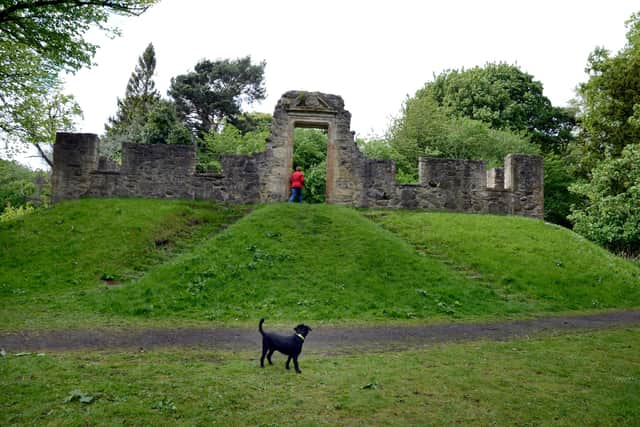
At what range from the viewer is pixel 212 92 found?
4931 centimetres

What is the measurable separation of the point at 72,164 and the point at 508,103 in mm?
35759

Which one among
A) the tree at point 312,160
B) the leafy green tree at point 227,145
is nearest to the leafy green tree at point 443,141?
the tree at point 312,160

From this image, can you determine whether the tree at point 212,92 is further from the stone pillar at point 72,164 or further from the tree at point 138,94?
the stone pillar at point 72,164

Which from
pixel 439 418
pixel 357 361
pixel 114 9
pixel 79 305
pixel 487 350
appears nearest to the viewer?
pixel 439 418

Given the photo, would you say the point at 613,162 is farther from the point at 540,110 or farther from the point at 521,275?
the point at 540,110

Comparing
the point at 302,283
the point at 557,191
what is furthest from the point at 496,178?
the point at 557,191

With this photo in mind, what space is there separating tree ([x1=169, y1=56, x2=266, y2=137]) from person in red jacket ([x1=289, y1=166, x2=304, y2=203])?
A: 29.7 metres

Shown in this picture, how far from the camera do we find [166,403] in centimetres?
529

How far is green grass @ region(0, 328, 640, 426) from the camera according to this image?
16.7 ft

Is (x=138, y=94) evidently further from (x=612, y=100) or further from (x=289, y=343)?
(x=289, y=343)

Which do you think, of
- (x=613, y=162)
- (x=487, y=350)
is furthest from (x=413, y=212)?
(x=487, y=350)

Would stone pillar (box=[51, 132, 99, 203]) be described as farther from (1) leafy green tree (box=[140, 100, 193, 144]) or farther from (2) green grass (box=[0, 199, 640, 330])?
(1) leafy green tree (box=[140, 100, 193, 144])

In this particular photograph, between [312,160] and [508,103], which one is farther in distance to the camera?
[508,103]

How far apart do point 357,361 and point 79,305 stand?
716cm
